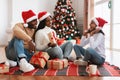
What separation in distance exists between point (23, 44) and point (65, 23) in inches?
188

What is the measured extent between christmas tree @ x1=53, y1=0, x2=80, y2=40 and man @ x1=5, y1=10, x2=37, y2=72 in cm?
446

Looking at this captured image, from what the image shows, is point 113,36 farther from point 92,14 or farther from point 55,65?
point 55,65

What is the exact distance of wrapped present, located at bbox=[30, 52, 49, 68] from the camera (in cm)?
333

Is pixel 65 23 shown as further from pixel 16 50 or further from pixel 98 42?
pixel 16 50

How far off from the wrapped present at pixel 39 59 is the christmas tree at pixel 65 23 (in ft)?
14.8

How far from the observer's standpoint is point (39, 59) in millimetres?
3332

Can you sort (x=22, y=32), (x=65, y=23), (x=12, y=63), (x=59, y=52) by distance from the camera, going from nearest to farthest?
(x=22, y=32), (x=12, y=63), (x=59, y=52), (x=65, y=23)

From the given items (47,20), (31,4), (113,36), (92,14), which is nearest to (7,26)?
(31,4)

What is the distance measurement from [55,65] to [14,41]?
64cm

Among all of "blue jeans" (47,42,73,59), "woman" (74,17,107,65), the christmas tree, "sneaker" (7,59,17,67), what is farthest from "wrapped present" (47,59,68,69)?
the christmas tree

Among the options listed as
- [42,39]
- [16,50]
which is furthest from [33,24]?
[16,50]

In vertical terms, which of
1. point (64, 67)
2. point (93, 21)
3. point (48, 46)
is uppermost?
point (93, 21)

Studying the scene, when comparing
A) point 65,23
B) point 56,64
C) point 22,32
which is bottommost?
point 56,64

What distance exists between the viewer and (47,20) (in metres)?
3.63
